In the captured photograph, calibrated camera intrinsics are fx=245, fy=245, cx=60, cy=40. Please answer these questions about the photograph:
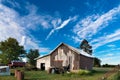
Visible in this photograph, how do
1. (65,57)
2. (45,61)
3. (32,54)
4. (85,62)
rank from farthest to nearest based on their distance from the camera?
1. (32,54)
2. (45,61)
3. (65,57)
4. (85,62)

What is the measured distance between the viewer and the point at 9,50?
78.2 metres

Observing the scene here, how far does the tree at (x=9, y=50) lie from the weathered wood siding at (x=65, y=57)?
1126 inches

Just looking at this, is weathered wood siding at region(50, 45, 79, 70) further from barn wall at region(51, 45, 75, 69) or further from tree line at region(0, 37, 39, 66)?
tree line at region(0, 37, 39, 66)

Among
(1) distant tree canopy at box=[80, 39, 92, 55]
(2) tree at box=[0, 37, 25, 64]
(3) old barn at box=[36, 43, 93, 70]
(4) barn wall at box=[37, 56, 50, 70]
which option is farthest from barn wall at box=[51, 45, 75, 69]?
(1) distant tree canopy at box=[80, 39, 92, 55]

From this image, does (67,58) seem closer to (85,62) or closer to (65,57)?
(65,57)

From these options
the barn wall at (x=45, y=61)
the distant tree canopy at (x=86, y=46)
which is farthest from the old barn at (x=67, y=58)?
the distant tree canopy at (x=86, y=46)

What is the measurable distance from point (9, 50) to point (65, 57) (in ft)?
106

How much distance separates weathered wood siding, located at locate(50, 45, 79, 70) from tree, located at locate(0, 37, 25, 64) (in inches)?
1126

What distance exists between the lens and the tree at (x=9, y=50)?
7788 centimetres

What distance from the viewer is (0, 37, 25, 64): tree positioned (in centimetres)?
7788

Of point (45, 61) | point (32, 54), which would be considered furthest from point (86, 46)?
point (45, 61)

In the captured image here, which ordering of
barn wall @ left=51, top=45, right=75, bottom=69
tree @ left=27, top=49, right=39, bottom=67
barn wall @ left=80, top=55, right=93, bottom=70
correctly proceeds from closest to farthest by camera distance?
barn wall @ left=80, top=55, right=93, bottom=70 → barn wall @ left=51, top=45, right=75, bottom=69 → tree @ left=27, top=49, right=39, bottom=67

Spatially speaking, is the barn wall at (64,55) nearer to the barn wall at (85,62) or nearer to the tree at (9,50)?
the barn wall at (85,62)

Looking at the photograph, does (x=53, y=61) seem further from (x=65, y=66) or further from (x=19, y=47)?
(x=19, y=47)
